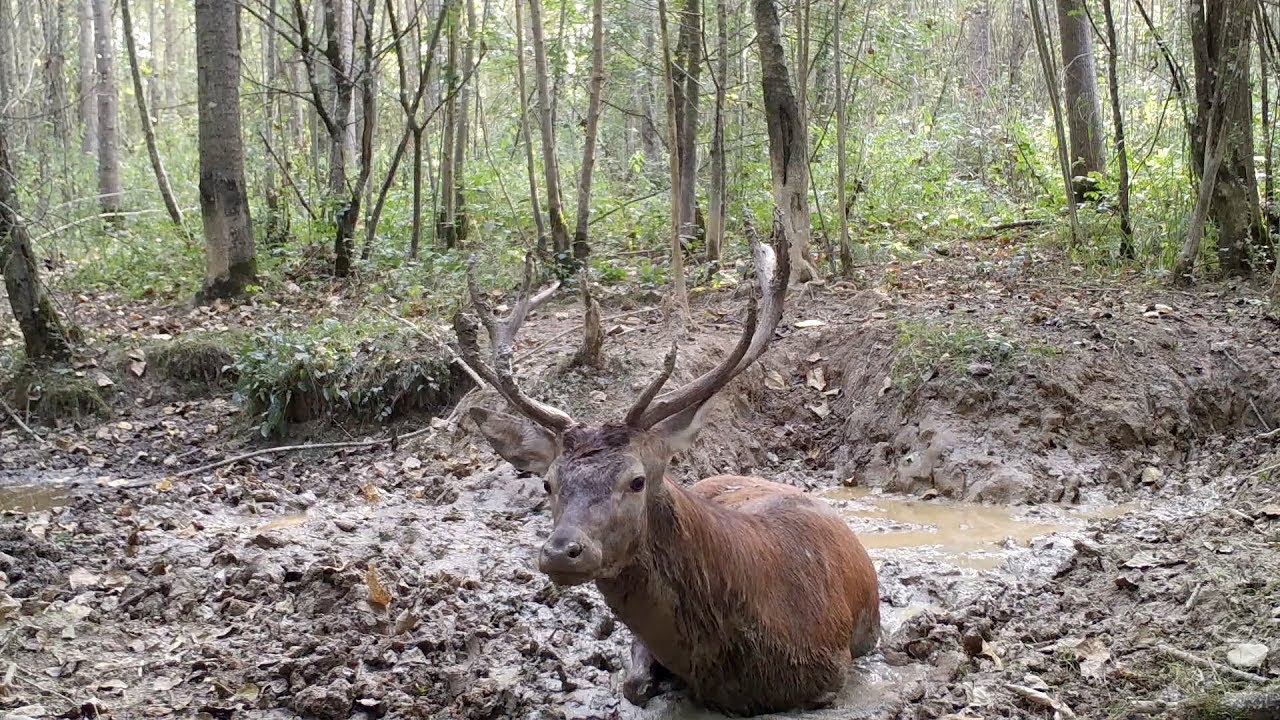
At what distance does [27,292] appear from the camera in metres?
9.18

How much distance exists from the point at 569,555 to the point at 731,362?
4.05 feet

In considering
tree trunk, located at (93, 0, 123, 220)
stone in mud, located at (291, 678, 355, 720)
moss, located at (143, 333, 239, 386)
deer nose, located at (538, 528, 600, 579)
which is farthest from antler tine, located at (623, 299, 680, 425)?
tree trunk, located at (93, 0, 123, 220)

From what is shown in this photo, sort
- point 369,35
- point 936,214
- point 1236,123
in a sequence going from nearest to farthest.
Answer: point 1236,123, point 369,35, point 936,214

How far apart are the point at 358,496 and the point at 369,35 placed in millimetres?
7163

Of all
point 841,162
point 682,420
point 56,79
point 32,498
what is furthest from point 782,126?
point 56,79

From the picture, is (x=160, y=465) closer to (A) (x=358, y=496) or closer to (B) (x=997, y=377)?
(A) (x=358, y=496)

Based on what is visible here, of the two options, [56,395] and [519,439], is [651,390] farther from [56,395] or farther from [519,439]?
[56,395]

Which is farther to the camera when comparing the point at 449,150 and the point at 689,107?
the point at 449,150

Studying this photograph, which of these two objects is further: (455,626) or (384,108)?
(384,108)

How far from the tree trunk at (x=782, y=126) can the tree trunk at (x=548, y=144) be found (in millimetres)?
2102

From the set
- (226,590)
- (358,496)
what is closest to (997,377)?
(358,496)

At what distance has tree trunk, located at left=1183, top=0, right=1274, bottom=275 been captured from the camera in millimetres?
8984

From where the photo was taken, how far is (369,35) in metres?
12.6

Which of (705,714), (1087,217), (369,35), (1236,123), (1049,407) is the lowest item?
(705,714)
